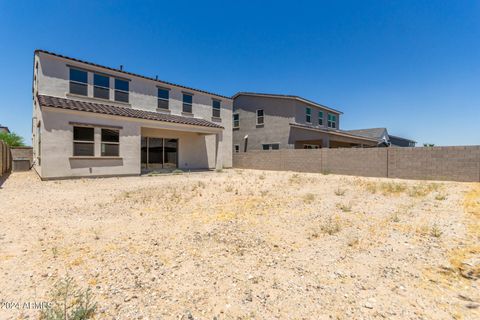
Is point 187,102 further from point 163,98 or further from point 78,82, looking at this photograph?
point 78,82

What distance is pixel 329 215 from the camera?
5930 millimetres

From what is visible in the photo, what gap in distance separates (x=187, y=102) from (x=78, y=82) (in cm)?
768

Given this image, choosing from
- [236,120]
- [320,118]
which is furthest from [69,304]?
[320,118]

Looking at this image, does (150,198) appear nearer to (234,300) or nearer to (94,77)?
(234,300)

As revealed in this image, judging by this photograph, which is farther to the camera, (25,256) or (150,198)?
(150,198)

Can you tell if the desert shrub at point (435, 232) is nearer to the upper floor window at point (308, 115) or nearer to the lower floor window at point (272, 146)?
the lower floor window at point (272, 146)

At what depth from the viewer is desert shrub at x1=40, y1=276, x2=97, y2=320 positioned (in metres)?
2.19

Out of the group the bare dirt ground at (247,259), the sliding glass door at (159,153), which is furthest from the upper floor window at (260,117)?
the bare dirt ground at (247,259)

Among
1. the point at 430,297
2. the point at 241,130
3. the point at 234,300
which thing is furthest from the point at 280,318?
the point at 241,130

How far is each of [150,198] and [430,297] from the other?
7310 mm

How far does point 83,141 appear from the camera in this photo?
39.6 ft

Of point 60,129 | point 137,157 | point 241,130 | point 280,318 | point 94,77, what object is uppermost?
point 94,77

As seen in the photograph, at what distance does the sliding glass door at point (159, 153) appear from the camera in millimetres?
16922

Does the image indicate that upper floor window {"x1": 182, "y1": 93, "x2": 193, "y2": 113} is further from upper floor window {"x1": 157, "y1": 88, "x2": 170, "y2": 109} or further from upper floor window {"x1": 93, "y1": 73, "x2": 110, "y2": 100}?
upper floor window {"x1": 93, "y1": 73, "x2": 110, "y2": 100}
